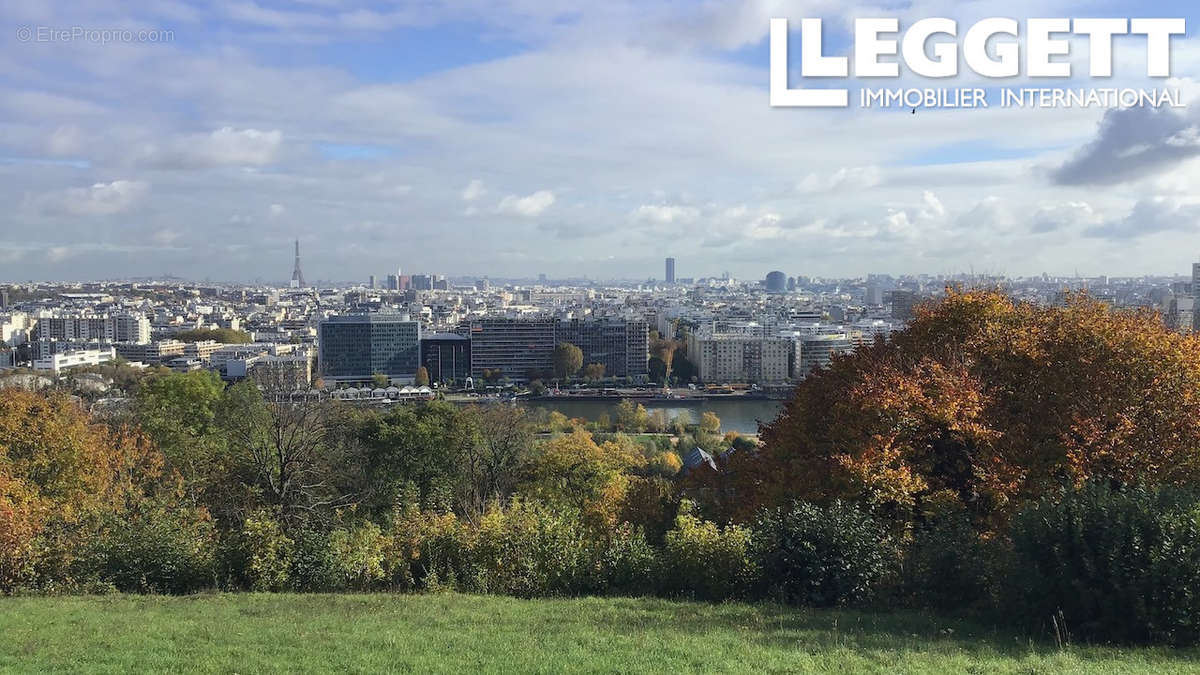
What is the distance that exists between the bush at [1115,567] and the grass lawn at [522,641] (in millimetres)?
212

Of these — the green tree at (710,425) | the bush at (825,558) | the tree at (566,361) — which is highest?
the bush at (825,558)

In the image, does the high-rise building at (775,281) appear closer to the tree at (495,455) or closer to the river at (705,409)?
the river at (705,409)

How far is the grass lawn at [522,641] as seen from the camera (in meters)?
4.31

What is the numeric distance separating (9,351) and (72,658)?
5835 centimetres

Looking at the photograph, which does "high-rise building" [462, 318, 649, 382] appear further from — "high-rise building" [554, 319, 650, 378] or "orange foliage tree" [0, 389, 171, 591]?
"orange foliage tree" [0, 389, 171, 591]

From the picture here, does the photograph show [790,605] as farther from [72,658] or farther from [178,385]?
[178,385]

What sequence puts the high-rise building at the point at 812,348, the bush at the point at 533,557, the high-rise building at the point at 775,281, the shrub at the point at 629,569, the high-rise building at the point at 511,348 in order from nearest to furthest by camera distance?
1. the shrub at the point at 629,569
2. the bush at the point at 533,557
3. the high-rise building at the point at 812,348
4. the high-rise building at the point at 511,348
5. the high-rise building at the point at 775,281

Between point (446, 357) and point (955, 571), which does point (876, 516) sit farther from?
point (446, 357)

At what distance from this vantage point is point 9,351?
53531 mm

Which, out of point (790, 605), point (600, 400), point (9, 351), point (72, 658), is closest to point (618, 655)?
point (790, 605)

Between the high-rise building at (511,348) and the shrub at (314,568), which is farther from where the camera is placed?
the high-rise building at (511,348)

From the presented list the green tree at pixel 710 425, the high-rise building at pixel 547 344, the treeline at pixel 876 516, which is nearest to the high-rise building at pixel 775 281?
the high-rise building at pixel 547 344

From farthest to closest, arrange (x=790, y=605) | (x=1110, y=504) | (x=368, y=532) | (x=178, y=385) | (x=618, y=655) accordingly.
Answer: (x=178, y=385)
(x=368, y=532)
(x=790, y=605)
(x=1110, y=504)
(x=618, y=655)

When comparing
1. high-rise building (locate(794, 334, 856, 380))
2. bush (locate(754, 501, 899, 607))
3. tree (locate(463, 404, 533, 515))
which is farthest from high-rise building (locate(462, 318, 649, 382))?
bush (locate(754, 501, 899, 607))
